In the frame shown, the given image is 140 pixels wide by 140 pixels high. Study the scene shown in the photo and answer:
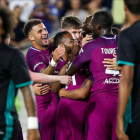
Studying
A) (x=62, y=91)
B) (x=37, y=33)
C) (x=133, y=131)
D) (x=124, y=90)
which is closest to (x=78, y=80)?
(x=62, y=91)

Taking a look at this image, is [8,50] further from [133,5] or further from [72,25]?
[72,25]

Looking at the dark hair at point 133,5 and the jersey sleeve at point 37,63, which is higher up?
the dark hair at point 133,5

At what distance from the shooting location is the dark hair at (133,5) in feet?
12.7

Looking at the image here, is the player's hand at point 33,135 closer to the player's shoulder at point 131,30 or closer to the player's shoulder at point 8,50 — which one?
the player's shoulder at point 8,50

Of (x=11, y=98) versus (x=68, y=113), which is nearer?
(x=11, y=98)

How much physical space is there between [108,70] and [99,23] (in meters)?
0.61

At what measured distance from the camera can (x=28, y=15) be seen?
13.0m

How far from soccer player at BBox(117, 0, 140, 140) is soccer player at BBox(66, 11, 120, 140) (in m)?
1.11

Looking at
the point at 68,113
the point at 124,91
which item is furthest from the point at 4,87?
the point at 68,113

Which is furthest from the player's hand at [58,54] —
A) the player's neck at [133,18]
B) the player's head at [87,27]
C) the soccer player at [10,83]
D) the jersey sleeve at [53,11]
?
the jersey sleeve at [53,11]

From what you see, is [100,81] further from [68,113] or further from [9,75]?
[9,75]

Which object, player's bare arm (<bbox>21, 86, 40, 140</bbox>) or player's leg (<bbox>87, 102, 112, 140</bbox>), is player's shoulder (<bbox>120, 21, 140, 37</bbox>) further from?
player's leg (<bbox>87, 102, 112, 140</bbox>)

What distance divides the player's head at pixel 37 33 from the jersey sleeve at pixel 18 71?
2417mm

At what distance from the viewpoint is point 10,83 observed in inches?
154
